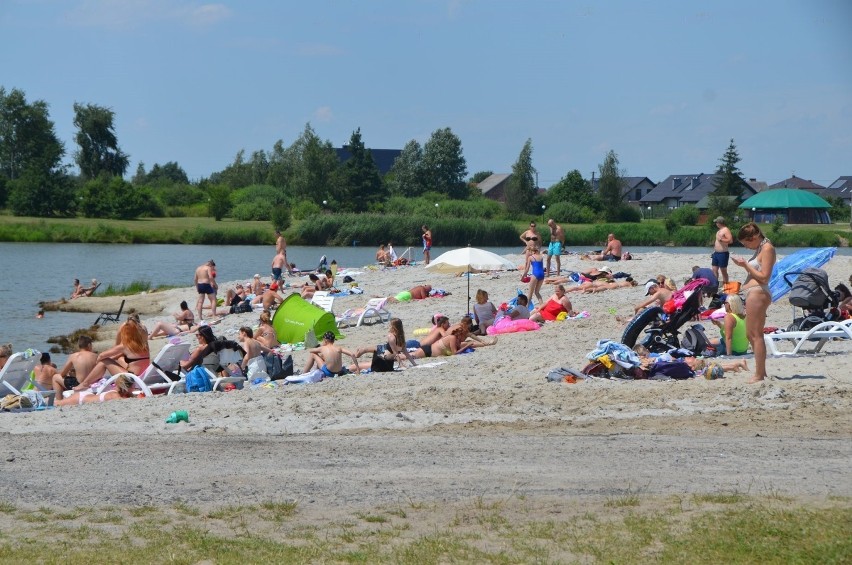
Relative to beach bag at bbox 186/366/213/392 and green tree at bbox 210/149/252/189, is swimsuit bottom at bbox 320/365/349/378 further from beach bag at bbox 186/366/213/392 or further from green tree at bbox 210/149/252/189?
green tree at bbox 210/149/252/189

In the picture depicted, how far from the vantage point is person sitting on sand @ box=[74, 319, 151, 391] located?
39.1ft

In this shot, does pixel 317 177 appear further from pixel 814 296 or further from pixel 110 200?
pixel 814 296

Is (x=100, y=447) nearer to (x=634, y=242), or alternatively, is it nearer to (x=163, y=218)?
(x=634, y=242)

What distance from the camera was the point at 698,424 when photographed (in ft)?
26.8

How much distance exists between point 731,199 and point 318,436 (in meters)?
70.4

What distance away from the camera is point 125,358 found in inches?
474

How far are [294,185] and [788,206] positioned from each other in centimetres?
3813

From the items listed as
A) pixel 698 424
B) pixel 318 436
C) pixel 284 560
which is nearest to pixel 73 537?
pixel 284 560

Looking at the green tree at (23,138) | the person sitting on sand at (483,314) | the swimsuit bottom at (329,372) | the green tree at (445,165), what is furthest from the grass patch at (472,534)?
the green tree at (445,165)

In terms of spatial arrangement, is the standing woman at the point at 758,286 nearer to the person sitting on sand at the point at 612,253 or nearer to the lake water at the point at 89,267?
the lake water at the point at 89,267

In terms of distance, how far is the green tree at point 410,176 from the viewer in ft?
303

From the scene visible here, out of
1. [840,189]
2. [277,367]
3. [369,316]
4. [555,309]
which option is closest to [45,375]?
[277,367]

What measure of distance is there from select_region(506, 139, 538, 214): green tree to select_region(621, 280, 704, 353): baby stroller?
6739 cm

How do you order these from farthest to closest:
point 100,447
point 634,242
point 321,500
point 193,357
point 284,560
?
point 634,242 < point 193,357 < point 100,447 < point 321,500 < point 284,560
